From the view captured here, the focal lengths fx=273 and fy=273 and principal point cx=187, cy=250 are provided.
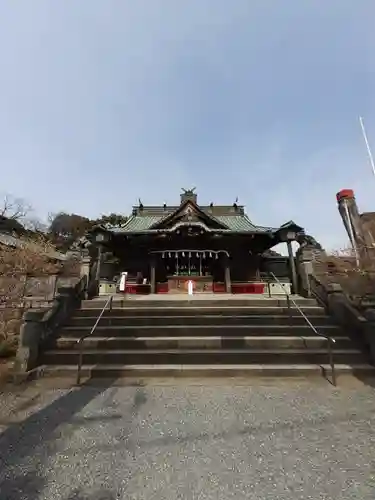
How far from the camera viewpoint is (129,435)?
3646 mm

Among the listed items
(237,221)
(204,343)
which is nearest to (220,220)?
(237,221)

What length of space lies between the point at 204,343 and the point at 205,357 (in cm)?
56

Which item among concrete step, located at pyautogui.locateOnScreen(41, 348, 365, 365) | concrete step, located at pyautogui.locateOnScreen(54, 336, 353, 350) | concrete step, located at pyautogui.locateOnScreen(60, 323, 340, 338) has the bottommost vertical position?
concrete step, located at pyautogui.locateOnScreen(41, 348, 365, 365)

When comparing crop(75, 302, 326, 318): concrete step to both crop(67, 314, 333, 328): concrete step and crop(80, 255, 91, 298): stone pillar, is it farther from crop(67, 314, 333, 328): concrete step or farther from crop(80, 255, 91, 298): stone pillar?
crop(80, 255, 91, 298): stone pillar

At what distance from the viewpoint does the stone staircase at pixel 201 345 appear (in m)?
6.08

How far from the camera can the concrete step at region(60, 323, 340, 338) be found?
7465 mm

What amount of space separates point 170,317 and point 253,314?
8.56 feet

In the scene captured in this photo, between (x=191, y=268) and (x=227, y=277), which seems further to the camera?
(x=191, y=268)

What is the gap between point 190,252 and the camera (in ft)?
52.2

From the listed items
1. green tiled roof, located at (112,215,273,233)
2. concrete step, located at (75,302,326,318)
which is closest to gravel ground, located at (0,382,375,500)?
concrete step, located at (75,302,326,318)

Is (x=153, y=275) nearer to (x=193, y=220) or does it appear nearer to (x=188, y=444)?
(x=193, y=220)

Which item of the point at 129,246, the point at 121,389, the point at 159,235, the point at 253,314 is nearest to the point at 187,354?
the point at 121,389

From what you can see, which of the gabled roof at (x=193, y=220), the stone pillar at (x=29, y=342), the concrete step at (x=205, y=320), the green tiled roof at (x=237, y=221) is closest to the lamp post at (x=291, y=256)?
the gabled roof at (x=193, y=220)

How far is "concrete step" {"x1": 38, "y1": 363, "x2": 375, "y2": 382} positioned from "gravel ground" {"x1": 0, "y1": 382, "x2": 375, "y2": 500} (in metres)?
0.70
